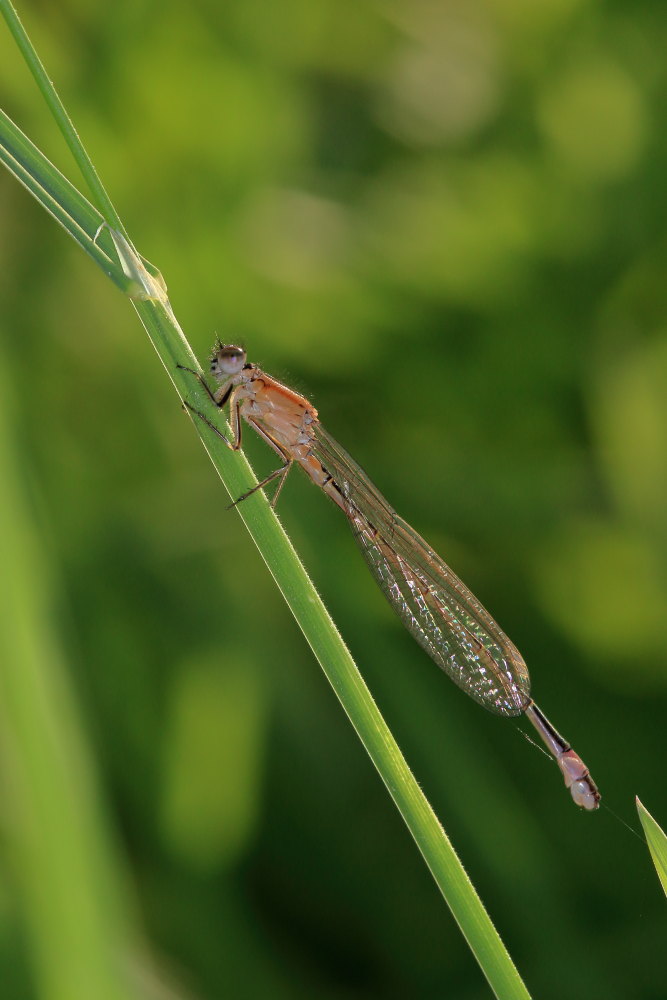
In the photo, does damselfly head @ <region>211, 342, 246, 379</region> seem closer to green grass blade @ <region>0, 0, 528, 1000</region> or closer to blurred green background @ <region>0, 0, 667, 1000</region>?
blurred green background @ <region>0, 0, 667, 1000</region>

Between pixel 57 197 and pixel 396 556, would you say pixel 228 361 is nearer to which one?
pixel 396 556

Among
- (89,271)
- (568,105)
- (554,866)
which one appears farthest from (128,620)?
(568,105)

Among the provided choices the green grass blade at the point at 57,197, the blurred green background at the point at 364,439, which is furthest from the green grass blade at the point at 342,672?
the blurred green background at the point at 364,439

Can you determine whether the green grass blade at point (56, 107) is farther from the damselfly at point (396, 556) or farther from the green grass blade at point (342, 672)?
the damselfly at point (396, 556)

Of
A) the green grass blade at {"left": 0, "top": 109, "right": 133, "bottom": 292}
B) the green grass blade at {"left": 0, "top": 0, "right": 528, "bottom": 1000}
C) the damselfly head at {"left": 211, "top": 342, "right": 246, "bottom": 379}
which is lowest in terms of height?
the green grass blade at {"left": 0, "top": 0, "right": 528, "bottom": 1000}

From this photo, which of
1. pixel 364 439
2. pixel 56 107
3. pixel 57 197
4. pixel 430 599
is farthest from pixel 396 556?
pixel 56 107

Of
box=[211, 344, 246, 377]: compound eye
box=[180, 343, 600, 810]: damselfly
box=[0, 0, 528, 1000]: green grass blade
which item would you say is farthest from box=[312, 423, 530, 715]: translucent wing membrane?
box=[0, 0, 528, 1000]: green grass blade

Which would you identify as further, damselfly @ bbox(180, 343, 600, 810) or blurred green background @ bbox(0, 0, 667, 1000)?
blurred green background @ bbox(0, 0, 667, 1000)
